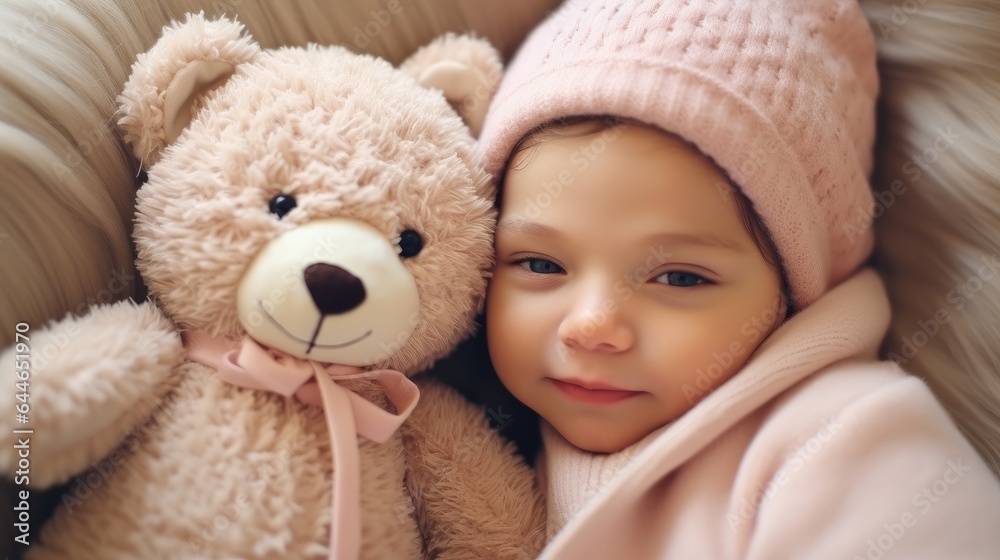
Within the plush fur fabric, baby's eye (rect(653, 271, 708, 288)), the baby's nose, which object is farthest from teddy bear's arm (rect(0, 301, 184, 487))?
the plush fur fabric

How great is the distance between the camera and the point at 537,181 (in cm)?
73

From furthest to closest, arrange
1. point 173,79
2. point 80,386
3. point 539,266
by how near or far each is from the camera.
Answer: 1. point 539,266
2. point 173,79
3. point 80,386

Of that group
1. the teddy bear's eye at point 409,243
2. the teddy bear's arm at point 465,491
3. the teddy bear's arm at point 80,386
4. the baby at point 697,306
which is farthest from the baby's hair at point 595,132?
the teddy bear's arm at point 80,386

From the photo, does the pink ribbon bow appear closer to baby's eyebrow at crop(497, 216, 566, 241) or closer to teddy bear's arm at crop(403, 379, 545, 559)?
teddy bear's arm at crop(403, 379, 545, 559)

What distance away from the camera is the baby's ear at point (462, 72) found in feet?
2.56

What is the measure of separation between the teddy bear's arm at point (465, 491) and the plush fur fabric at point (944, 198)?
0.51 m

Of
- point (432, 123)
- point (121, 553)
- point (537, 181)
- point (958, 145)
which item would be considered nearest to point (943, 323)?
point (958, 145)

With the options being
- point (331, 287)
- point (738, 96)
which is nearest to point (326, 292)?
point (331, 287)

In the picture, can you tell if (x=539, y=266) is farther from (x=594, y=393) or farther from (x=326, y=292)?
(x=326, y=292)

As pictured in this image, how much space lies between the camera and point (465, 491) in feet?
2.35

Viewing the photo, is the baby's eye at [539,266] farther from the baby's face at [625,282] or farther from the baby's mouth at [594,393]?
the baby's mouth at [594,393]

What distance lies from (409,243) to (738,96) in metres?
0.36

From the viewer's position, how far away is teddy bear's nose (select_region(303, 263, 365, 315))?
0.57 m

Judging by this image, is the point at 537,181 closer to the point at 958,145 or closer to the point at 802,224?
the point at 802,224
